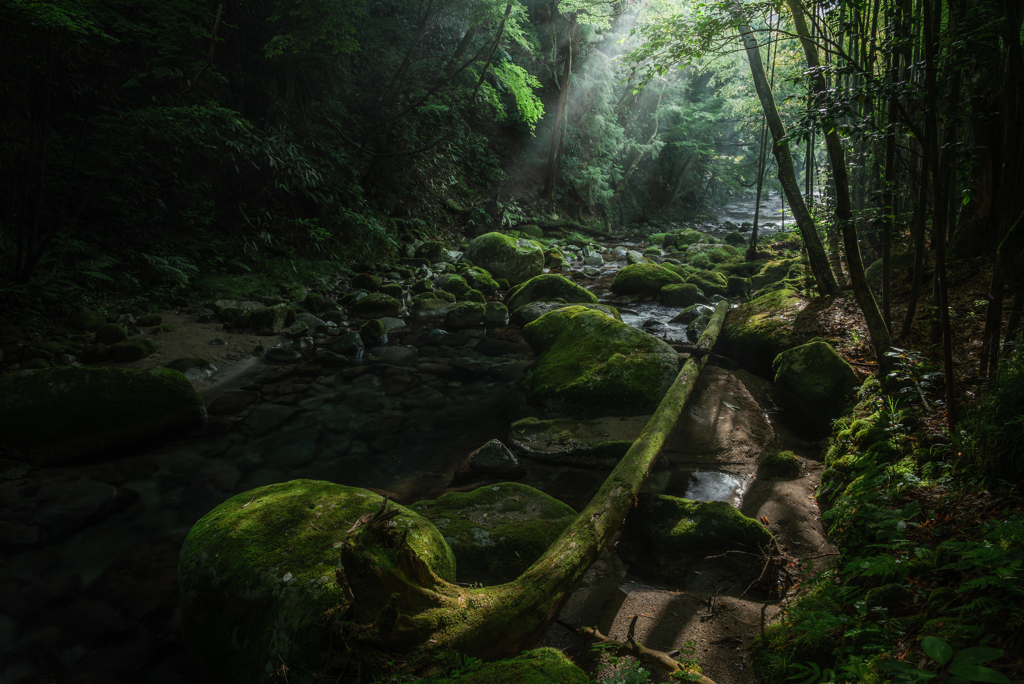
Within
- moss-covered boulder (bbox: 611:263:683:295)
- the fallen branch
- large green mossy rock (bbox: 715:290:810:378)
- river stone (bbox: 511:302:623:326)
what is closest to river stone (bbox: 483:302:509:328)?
river stone (bbox: 511:302:623:326)

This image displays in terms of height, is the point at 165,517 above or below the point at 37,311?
below

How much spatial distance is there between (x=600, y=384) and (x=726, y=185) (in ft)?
106

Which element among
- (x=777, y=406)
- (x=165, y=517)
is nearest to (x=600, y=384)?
(x=777, y=406)

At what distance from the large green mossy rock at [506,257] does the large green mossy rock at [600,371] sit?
19.1 feet

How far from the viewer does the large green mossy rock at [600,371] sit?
526 cm

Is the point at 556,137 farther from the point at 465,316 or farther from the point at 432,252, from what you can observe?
the point at 465,316

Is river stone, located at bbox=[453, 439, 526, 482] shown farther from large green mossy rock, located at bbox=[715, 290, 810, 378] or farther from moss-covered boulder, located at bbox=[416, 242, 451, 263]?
moss-covered boulder, located at bbox=[416, 242, 451, 263]

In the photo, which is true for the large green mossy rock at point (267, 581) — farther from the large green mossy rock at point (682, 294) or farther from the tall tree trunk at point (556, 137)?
the tall tree trunk at point (556, 137)

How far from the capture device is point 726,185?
32.3 metres

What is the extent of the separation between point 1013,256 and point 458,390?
545 cm

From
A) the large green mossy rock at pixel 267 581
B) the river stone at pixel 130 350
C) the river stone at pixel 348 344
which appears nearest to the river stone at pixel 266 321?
the river stone at pixel 348 344

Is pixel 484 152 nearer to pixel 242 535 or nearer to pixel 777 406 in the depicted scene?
pixel 777 406

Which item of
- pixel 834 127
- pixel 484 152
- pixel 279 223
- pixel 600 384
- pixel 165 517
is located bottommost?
pixel 165 517

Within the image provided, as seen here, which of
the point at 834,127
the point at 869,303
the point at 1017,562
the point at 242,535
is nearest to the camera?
the point at 1017,562
